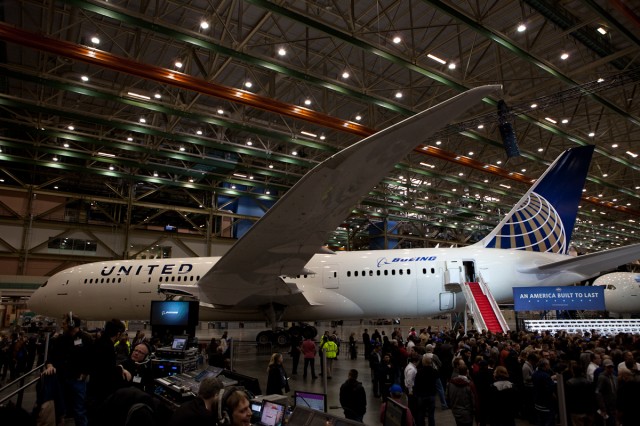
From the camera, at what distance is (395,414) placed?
3180mm

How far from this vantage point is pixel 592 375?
19.2ft

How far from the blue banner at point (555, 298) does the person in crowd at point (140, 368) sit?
11.5 meters

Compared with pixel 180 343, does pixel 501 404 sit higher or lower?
lower

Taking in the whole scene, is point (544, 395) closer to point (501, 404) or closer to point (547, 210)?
point (501, 404)

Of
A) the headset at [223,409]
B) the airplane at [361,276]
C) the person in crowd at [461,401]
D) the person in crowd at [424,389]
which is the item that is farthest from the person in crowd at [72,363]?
the person in crowd at [461,401]

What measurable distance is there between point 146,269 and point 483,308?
41.9 ft

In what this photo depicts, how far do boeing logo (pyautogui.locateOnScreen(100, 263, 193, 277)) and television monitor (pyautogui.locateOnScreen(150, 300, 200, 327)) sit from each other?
607cm

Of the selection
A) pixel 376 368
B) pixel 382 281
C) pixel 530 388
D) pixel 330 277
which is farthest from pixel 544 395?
pixel 330 277

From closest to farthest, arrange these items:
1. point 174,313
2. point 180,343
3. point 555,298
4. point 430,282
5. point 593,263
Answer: point 180,343
point 174,313
point 593,263
point 555,298
point 430,282

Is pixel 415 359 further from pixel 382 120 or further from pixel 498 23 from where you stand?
pixel 382 120

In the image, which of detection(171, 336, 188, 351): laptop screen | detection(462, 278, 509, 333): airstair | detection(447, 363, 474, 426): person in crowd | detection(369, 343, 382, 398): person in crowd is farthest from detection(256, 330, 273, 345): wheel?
detection(447, 363, 474, 426): person in crowd

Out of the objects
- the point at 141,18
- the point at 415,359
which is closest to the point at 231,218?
the point at 141,18

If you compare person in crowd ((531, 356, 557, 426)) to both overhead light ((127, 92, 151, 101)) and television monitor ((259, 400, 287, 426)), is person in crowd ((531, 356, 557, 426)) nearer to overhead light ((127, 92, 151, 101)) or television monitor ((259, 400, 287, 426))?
television monitor ((259, 400, 287, 426))

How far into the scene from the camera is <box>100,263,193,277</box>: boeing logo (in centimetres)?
1597
